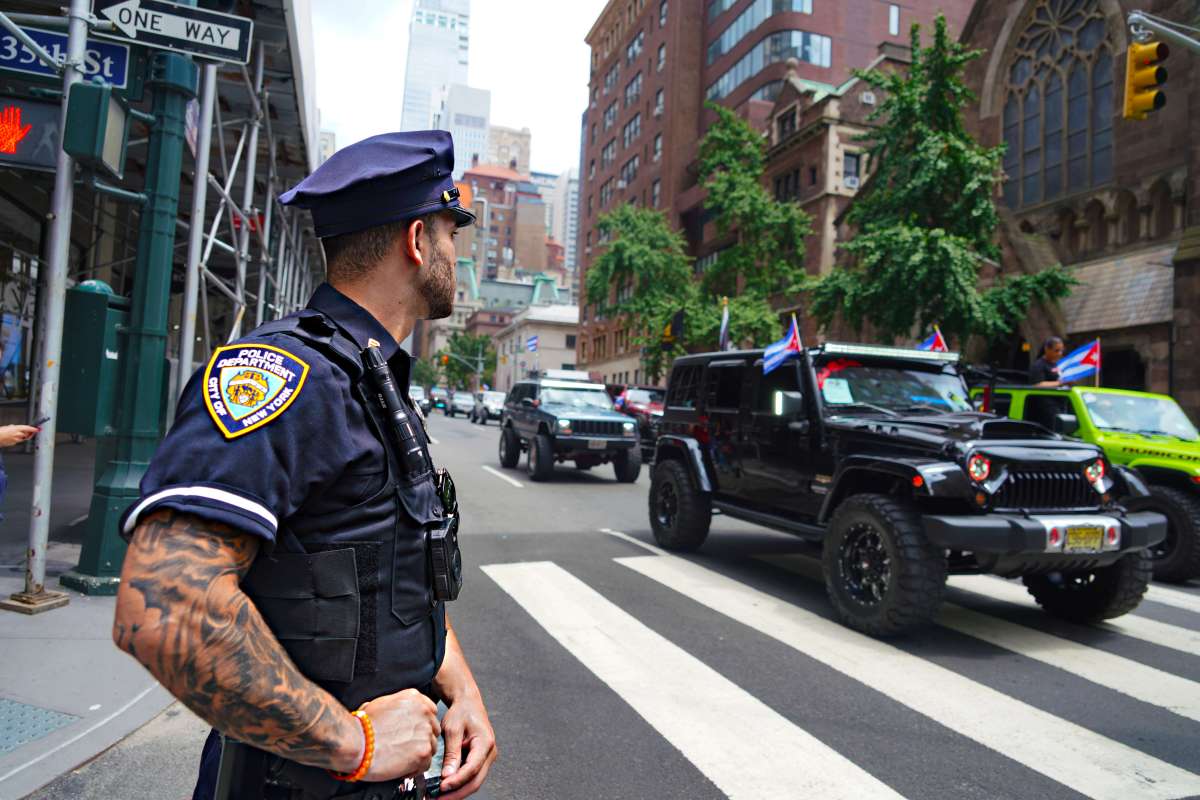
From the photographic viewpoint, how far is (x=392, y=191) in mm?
1528

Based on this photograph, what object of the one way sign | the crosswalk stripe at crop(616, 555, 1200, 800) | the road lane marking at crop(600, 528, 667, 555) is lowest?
the crosswalk stripe at crop(616, 555, 1200, 800)

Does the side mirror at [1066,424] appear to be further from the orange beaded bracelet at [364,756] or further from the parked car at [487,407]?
the parked car at [487,407]

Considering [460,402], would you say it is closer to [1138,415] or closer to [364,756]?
[1138,415]

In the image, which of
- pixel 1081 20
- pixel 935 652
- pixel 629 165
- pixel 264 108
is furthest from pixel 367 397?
pixel 629 165

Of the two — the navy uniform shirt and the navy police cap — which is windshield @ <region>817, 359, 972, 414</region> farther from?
the navy uniform shirt

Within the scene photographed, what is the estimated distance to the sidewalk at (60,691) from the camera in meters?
3.21

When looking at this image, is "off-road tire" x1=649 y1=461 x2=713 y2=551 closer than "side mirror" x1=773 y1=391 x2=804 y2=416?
No

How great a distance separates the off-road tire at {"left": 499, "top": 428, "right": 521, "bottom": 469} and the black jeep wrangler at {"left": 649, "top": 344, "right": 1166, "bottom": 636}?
Result: 9153 millimetres

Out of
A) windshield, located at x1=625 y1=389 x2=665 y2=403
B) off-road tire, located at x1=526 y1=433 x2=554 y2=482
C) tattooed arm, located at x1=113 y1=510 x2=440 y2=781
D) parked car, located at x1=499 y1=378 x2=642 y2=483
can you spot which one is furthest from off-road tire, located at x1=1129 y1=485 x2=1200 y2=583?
windshield, located at x1=625 y1=389 x2=665 y2=403

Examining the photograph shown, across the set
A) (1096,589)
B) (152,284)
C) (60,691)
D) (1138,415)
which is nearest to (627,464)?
(1138,415)

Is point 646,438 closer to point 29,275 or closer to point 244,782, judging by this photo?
point 29,275

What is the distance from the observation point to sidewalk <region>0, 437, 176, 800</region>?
3.21 metres

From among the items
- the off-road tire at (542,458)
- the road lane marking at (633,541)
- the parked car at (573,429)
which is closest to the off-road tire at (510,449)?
the parked car at (573,429)

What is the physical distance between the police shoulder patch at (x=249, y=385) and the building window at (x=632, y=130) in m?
64.5
